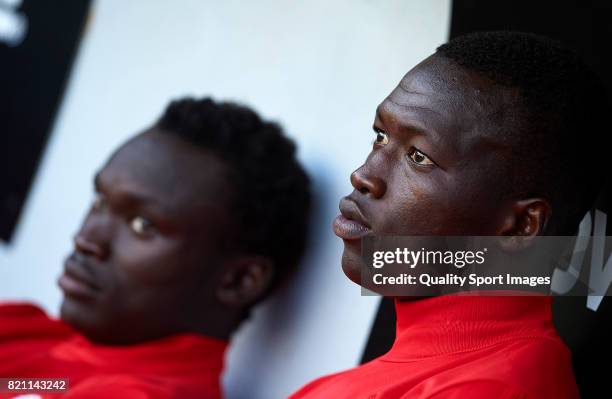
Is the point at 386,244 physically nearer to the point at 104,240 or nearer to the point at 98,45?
the point at 104,240

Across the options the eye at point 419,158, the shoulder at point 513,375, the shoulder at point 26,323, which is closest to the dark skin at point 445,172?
the eye at point 419,158

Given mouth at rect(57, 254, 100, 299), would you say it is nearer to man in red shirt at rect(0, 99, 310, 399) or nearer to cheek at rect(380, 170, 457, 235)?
man in red shirt at rect(0, 99, 310, 399)

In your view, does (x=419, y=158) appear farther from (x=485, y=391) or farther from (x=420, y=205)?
(x=485, y=391)

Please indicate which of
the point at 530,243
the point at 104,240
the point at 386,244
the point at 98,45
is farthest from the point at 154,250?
the point at 98,45

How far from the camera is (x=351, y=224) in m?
1.20

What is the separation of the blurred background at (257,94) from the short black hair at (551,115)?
201mm

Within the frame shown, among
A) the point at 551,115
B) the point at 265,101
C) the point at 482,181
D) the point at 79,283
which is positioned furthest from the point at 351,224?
the point at 265,101

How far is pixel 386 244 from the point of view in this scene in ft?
3.84

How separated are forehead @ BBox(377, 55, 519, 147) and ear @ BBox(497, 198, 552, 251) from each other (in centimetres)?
10

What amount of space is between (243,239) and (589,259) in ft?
2.59

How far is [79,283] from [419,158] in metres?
0.92

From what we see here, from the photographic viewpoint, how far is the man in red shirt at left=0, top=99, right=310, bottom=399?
1.81 m

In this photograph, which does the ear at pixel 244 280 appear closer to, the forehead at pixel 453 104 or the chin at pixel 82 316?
the chin at pixel 82 316

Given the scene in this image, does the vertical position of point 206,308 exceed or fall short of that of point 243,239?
it falls short
